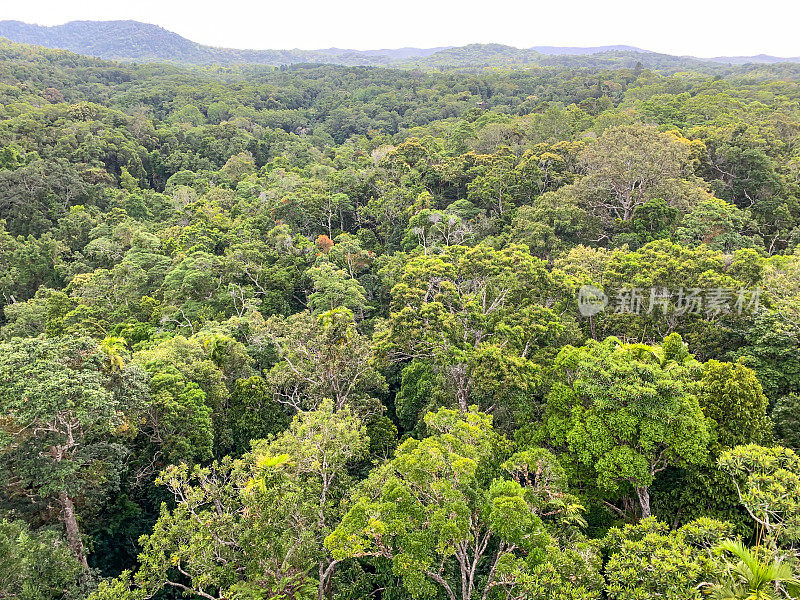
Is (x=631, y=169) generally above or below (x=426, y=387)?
above

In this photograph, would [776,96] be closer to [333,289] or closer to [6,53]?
[333,289]

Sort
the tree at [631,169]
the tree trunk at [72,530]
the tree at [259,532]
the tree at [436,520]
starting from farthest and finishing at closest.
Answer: the tree at [631,169]
the tree trunk at [72,530]
the tree at [259,532]
the tree at [436,520]

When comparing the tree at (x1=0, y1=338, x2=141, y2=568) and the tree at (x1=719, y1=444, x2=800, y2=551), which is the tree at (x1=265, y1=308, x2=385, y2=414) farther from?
the tree at (x1=719, y1=444, x2=800, y2=551)

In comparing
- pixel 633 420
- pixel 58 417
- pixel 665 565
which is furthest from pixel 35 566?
pixel 633 420

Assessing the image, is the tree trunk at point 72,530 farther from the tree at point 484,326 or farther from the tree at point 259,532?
the tree at point 484,326

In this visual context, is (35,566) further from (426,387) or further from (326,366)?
(426,387)

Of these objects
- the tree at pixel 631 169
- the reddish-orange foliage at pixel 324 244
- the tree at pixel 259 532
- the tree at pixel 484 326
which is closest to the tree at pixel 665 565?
the tree at pixel 484 326
